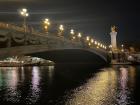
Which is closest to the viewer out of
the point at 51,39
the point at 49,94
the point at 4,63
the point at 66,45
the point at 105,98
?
the point at 105,98

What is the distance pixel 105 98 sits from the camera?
4578cm

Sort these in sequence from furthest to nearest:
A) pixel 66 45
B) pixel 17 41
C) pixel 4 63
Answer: pixel 4 63
pixel 66 45
pixel 17 41

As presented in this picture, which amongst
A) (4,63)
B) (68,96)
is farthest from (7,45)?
(4,63)

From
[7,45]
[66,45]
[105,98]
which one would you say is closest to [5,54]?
[7,45]

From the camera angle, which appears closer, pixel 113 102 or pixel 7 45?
pixel 113 102

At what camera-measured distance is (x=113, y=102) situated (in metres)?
42.5

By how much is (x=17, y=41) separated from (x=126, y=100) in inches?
799

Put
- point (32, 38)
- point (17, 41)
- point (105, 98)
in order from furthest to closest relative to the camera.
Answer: point (32, 38), point (17, 41), point (105, 98)

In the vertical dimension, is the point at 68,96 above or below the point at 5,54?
below

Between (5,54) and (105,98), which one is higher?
(5,54)

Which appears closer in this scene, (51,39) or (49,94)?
(49,94)

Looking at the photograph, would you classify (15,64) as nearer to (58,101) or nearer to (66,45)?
(66,45)

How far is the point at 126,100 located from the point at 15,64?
125 meters

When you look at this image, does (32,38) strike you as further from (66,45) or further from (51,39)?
(66,45)
